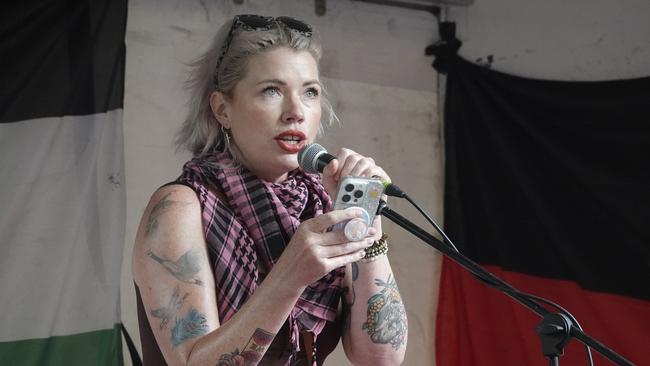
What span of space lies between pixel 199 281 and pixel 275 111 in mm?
390

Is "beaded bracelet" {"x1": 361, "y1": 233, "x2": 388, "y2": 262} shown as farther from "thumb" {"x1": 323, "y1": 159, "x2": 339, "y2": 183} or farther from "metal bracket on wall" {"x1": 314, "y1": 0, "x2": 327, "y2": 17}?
"metal bracket on wall" {"x1": 314, "y1": 0, "x2": 327, "y2": 17}

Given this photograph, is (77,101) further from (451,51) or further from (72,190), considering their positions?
(451,51)

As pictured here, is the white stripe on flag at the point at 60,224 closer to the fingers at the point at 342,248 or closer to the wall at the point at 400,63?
the wall at the point at 400,63

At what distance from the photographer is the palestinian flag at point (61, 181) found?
2.61 meters

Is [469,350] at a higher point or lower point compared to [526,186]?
lower

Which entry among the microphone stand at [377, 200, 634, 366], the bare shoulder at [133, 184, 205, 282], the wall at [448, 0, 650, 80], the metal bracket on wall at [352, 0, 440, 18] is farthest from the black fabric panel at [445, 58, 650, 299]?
the microphone stand at [377, 200, 634, 366]

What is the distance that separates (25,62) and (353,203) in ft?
5.86

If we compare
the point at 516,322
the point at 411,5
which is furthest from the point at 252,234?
the point at 411,5

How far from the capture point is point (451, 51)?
11.0 ft

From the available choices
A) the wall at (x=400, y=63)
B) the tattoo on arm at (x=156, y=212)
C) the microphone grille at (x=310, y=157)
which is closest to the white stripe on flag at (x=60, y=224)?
the wall at (x=400, y=63)

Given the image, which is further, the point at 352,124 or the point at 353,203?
the point at 352,124

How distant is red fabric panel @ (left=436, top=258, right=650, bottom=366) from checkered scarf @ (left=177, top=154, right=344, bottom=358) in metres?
1.48

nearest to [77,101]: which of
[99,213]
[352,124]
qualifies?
[99,213]

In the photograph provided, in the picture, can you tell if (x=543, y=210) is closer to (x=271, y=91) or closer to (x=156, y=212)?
(x=271, y=91)
